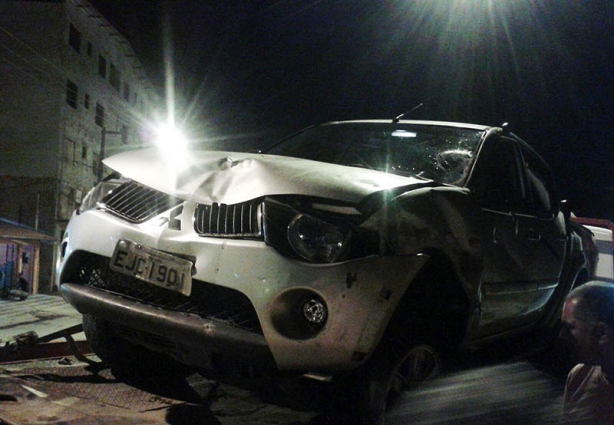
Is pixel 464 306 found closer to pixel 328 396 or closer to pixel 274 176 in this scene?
pixel 328 396

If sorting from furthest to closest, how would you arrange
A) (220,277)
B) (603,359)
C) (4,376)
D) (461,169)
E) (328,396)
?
1. (461,169)
2. (4,376)
3. (328,396)
4. (220,277)
5. (603,359)

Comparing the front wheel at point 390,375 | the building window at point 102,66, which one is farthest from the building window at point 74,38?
the front wheel at point 390,375

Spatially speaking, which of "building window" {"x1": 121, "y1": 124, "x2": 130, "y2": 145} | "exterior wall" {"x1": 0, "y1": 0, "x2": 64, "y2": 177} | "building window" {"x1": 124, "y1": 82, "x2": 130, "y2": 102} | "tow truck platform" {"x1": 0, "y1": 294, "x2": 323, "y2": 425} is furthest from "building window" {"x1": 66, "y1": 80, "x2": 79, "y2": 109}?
"tow truck platform" {"x1": 0, "y1": 294, "x2": 323, "y2": 425}

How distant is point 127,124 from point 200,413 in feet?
133

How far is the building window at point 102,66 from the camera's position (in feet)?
114

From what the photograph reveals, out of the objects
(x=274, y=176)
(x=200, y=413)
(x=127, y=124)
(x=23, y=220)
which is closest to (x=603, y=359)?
(x=274, y=176)

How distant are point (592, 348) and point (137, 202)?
6.70ft

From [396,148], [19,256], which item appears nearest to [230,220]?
[396,148]

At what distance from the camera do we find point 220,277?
2.33 meters

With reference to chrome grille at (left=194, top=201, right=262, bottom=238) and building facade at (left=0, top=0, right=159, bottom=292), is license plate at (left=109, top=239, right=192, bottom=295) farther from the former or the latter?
building facade at (left=0, top=0, right=159, bottom=292)

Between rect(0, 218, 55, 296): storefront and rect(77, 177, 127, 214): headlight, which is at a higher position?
rect(77, 177, 127, 214): headlight

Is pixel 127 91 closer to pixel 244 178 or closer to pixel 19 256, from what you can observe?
pixel 19 256

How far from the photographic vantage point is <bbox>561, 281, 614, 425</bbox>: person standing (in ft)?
5.74

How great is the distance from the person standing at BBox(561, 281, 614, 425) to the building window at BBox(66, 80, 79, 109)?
31.6 m
